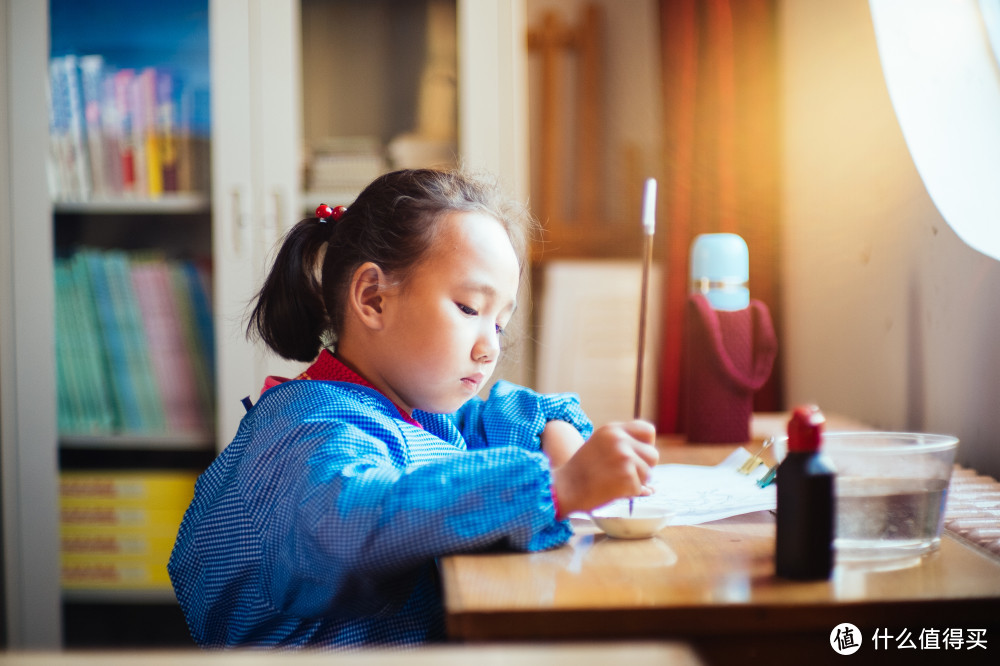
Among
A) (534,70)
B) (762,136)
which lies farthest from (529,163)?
(762,136)

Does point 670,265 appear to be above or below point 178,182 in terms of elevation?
below

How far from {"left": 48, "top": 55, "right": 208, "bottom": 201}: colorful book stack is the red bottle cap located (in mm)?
1578

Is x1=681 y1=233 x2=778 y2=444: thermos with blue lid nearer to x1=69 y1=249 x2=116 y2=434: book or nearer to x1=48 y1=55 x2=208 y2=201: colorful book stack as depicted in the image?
x1=48 y1=55 x2=208 y2=201: colorful book stack

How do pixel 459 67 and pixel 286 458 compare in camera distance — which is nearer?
pixel 286 458

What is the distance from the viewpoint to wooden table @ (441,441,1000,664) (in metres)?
0.55

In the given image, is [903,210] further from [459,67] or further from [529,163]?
[529,163]

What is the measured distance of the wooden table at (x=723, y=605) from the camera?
548 millimetres

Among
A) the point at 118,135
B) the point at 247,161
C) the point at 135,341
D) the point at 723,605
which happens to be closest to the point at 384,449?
the point at 723,605

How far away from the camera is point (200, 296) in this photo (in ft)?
6.15

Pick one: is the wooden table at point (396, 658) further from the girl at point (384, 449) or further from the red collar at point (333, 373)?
the red collar at point (333, 373)

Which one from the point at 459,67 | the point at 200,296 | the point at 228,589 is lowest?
the point at 228,589

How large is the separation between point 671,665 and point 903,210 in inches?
45.4

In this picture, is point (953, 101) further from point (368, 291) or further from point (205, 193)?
point (205, 193)

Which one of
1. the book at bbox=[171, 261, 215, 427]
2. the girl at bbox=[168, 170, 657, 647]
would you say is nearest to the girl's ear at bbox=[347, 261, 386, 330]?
the girl at bbox=[168, 170, 657, 647]
